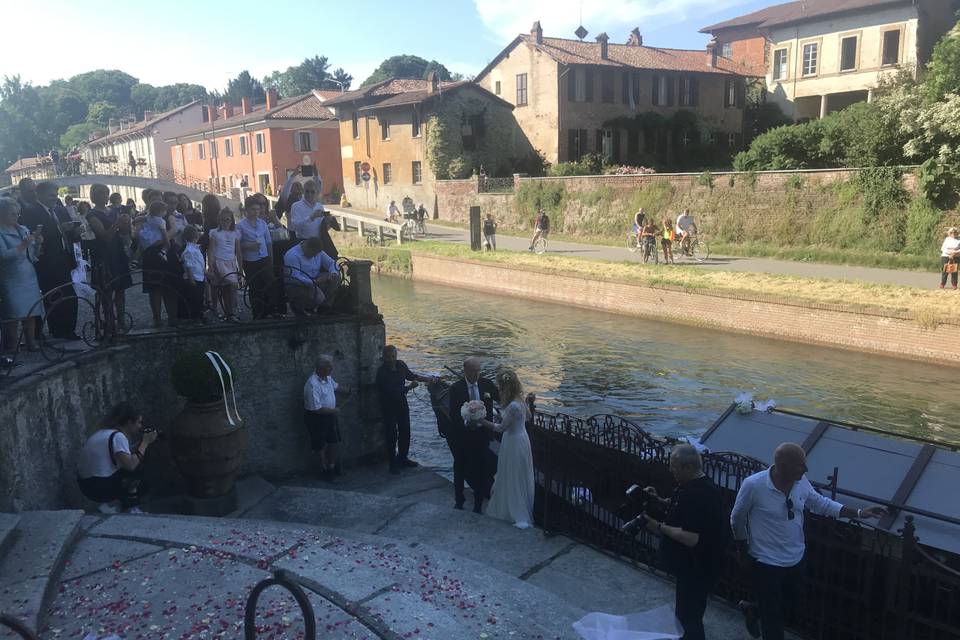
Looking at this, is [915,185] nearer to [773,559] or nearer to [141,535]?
[773,559]

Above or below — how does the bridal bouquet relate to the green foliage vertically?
below

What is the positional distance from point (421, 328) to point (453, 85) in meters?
25.0

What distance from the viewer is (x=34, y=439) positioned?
6195 millimetres

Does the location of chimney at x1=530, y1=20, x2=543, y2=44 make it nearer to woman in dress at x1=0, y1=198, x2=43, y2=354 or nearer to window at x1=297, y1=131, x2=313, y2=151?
window at x1=297, y1=131, x2=313, y2=151

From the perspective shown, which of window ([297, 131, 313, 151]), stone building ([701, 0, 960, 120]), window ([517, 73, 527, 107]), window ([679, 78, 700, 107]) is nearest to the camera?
stone building ([701, 0, 960, 120])

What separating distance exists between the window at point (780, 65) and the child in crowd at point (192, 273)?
4212cm

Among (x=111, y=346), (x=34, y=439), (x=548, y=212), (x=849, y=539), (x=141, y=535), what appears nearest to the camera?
(x=849, y=539)

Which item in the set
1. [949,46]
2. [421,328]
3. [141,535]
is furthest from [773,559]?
[949,46]

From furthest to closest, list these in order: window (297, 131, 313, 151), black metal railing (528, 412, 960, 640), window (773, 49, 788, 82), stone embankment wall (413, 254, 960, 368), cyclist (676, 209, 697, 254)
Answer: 1. window (297, 131, 313, 151)
2. window (773, 49, 788, 82)
3. cyclist (676, 209, 697, 254)
4. stone embankment wall (413, 254, 960, 368)
5. black metal railing (528, 412, 960, 640)

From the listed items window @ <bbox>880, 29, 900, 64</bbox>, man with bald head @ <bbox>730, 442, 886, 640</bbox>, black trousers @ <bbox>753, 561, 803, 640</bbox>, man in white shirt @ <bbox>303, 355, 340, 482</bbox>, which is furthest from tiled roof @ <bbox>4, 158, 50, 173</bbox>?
black trousers @ <bbox>753, 561, 803, 640</bbox>

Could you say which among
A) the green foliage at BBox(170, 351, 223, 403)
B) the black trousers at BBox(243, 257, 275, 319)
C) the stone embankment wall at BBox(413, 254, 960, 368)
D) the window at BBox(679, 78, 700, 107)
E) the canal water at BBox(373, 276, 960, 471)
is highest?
the window at BBox(679, 78, 700, 107)

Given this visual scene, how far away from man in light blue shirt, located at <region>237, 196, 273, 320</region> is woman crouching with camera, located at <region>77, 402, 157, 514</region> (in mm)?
2708

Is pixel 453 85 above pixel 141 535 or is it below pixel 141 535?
above

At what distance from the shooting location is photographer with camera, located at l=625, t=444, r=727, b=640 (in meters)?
4.52
